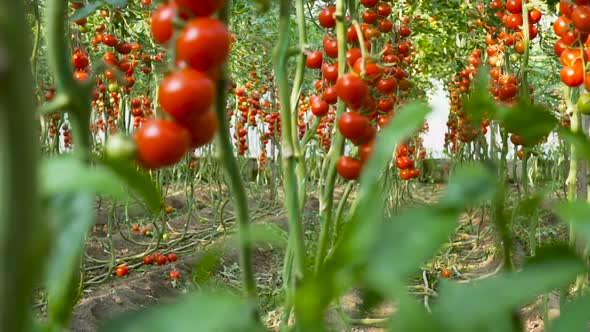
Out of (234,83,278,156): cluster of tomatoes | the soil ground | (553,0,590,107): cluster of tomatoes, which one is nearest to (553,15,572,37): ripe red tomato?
(553,0,590,107): cluster of tomatoes

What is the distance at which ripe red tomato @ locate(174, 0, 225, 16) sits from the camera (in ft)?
1.09

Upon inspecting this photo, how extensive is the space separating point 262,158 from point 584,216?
5694mm

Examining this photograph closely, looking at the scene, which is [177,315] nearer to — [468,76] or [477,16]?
[477,16]

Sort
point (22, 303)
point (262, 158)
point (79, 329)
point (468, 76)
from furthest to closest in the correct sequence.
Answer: point (262, 158) < point (468, 76) < point (79, 329) < point (22, 303)

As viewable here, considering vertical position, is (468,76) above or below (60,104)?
above

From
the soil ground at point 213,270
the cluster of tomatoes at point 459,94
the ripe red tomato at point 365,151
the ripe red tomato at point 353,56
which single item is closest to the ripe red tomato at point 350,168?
the ripe red tomato at point 365,151

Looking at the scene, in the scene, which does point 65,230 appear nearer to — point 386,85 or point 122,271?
point 386,85

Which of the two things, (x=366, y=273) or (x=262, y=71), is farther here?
(x=262, y=71)

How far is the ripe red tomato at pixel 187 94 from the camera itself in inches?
13.0

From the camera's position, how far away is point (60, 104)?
325 millimetres

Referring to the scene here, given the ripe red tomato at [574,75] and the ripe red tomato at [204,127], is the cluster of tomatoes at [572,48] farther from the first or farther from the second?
the ripe red tomato at [204,127]

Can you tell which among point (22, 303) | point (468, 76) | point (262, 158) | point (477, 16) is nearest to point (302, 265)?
point (22, 303)

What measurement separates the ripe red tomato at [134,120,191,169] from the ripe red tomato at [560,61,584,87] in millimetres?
554

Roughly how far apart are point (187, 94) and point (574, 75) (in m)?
0.58
